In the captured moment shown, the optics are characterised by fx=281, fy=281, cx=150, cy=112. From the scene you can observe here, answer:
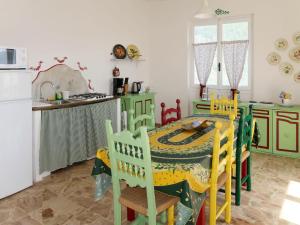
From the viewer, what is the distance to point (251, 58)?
493cm

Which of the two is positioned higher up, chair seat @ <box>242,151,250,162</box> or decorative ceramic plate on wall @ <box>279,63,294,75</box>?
decorative ceramic plate on wall @ <box>279,63,294,75</box>

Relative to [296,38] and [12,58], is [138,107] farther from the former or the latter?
[296,38]

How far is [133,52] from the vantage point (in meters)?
5.53

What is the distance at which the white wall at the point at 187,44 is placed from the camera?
15.0ft

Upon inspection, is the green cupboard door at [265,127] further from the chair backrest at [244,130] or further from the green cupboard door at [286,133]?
the chair backrest at [244,130]

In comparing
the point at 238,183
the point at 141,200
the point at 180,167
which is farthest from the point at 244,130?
the point at 141,200

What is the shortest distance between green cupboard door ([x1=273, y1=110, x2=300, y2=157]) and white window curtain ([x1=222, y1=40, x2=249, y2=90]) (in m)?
1.02

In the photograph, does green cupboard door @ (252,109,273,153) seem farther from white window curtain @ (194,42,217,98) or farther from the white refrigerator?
the white refrigerator

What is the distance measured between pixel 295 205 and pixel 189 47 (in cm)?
361

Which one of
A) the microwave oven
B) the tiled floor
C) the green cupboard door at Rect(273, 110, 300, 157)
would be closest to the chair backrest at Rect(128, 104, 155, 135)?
the tiled floor

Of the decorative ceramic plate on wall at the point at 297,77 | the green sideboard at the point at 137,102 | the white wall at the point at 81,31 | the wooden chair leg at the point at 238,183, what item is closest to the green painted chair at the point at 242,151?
the wooden chair leg at the point at 238,183

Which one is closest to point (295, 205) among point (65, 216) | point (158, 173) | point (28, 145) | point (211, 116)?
point (211, 116)

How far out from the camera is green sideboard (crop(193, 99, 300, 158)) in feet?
13.7

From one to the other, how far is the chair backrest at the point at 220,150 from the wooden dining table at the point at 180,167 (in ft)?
0.17
